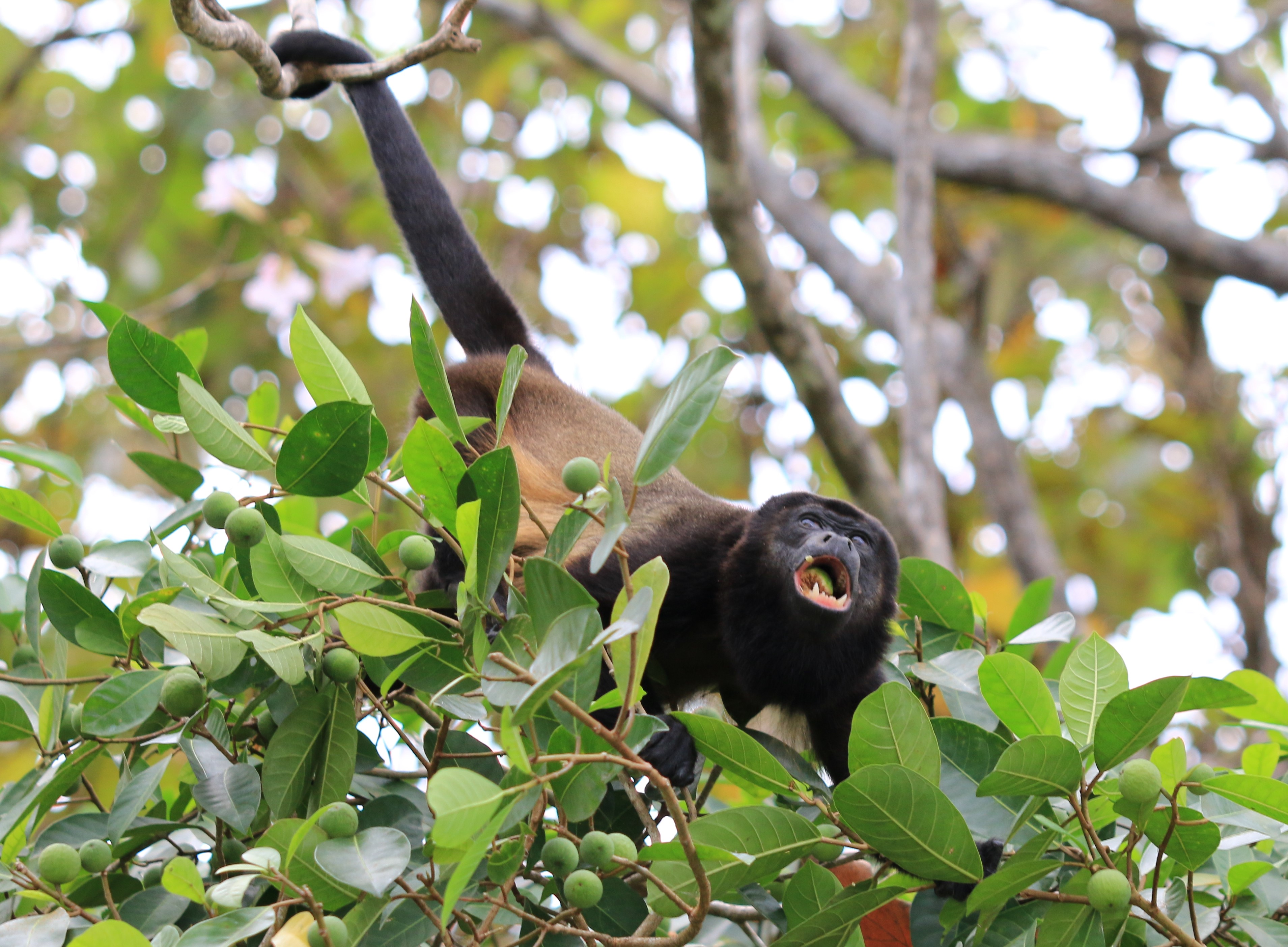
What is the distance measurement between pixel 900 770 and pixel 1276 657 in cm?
452

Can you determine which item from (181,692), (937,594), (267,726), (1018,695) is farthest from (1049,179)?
(181,692)

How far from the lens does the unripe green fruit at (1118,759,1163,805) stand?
50.9 inches

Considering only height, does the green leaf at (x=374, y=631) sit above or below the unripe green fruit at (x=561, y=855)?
above

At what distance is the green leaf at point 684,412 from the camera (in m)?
1.32

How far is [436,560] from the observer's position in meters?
3.10

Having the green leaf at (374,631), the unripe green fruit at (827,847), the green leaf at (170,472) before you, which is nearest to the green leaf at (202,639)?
the green leaf at (374,631)

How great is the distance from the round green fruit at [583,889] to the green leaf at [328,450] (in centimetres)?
56

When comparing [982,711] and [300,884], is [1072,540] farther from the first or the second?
[300,884]

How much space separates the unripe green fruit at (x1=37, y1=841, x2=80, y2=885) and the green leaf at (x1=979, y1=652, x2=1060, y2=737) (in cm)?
115

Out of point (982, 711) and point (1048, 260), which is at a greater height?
point (982, 711)

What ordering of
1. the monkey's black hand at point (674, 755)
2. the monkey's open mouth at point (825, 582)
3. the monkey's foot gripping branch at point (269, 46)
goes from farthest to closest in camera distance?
1. the monkey's open mouth at point (825, 582)
2. the monkey's black hand at point (674, 755)
3. the monkey's foot gripping branch at point (269, 46)

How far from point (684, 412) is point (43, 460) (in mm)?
1151

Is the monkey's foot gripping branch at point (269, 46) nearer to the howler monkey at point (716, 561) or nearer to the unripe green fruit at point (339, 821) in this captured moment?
the howler monkey at point (716, 561)

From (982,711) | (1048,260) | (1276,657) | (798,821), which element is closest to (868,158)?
(1048,260)
